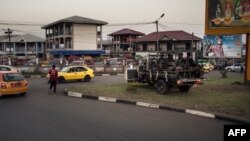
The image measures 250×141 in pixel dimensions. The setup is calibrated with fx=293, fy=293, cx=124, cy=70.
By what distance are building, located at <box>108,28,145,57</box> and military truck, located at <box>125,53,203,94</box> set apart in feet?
194

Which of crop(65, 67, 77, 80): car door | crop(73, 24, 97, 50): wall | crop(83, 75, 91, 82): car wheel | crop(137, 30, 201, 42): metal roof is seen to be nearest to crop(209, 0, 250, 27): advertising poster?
crop(83, 75, 91, 82): car wheel

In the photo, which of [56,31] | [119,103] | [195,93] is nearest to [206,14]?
[195,93]

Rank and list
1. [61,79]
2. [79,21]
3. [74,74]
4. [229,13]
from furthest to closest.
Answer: [79,21] → [74,74] → [61,79] → [229,13]

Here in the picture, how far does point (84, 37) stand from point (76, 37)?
5.98 feet

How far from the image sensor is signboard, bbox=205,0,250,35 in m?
17.7

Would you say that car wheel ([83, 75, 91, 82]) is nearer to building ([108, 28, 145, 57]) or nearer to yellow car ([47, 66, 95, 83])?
yellow car ([47, 66, 95, 83])

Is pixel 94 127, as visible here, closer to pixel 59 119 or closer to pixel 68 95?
pixel 59 119

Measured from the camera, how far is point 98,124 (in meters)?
8.72

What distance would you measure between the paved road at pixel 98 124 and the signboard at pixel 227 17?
388 inches

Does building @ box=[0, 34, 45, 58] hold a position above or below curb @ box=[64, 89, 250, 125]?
above

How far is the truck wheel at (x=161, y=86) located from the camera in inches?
570

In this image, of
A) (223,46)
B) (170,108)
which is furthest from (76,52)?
(170,108)

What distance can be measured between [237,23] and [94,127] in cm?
1321

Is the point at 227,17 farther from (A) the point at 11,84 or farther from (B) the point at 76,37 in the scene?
(B) the point at 76,37
